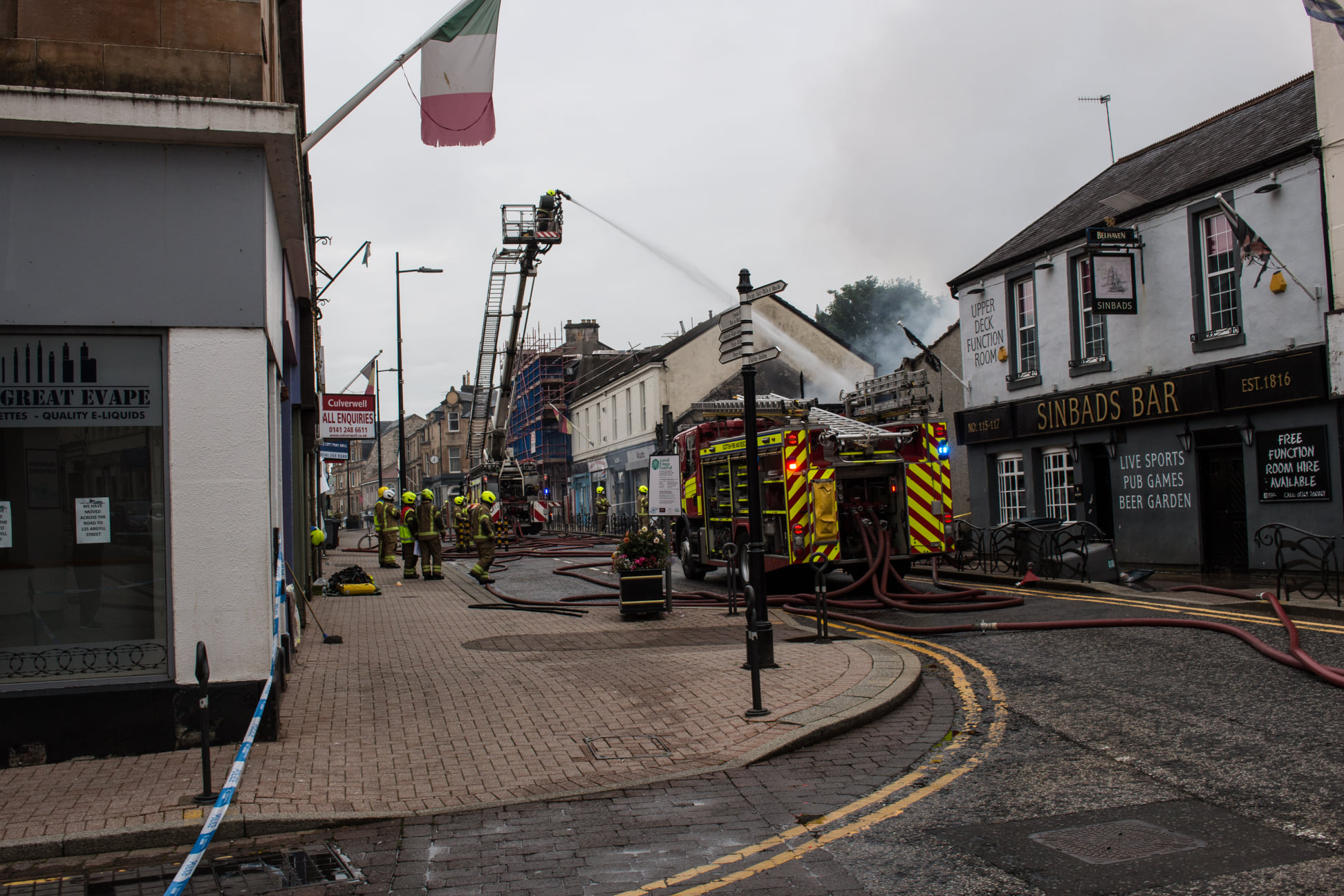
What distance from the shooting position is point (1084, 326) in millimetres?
19906

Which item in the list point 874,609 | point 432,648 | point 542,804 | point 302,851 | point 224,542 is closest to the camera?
point 302,851

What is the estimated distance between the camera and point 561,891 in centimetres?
434

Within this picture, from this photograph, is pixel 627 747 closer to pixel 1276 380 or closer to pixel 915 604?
pixel 915 604

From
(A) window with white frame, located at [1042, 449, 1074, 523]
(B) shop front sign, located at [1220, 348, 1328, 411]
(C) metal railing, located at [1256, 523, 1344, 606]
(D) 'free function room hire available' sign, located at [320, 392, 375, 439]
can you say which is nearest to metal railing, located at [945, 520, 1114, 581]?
(C) metal railing, located at [1256, 523, 1344, 606]

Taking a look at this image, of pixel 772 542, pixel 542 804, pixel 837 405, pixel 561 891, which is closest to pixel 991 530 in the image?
pixel 837 405

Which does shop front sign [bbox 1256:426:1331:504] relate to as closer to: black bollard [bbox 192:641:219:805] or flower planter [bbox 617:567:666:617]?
flower planter [bbox 617:567:666:617]

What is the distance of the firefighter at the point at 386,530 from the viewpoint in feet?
76.0

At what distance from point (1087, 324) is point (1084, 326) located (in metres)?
0.07

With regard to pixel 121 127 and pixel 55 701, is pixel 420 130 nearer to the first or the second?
pixel 121 127

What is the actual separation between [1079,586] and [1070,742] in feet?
27.3

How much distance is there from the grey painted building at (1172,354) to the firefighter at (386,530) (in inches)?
535

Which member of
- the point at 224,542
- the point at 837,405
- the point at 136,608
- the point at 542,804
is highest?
the point at 837,405

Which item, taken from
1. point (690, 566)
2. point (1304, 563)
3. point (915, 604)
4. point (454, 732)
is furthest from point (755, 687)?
point (690, 566)

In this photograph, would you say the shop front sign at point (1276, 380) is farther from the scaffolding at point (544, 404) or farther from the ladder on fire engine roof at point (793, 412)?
the scaffolding at point (544, 404)
